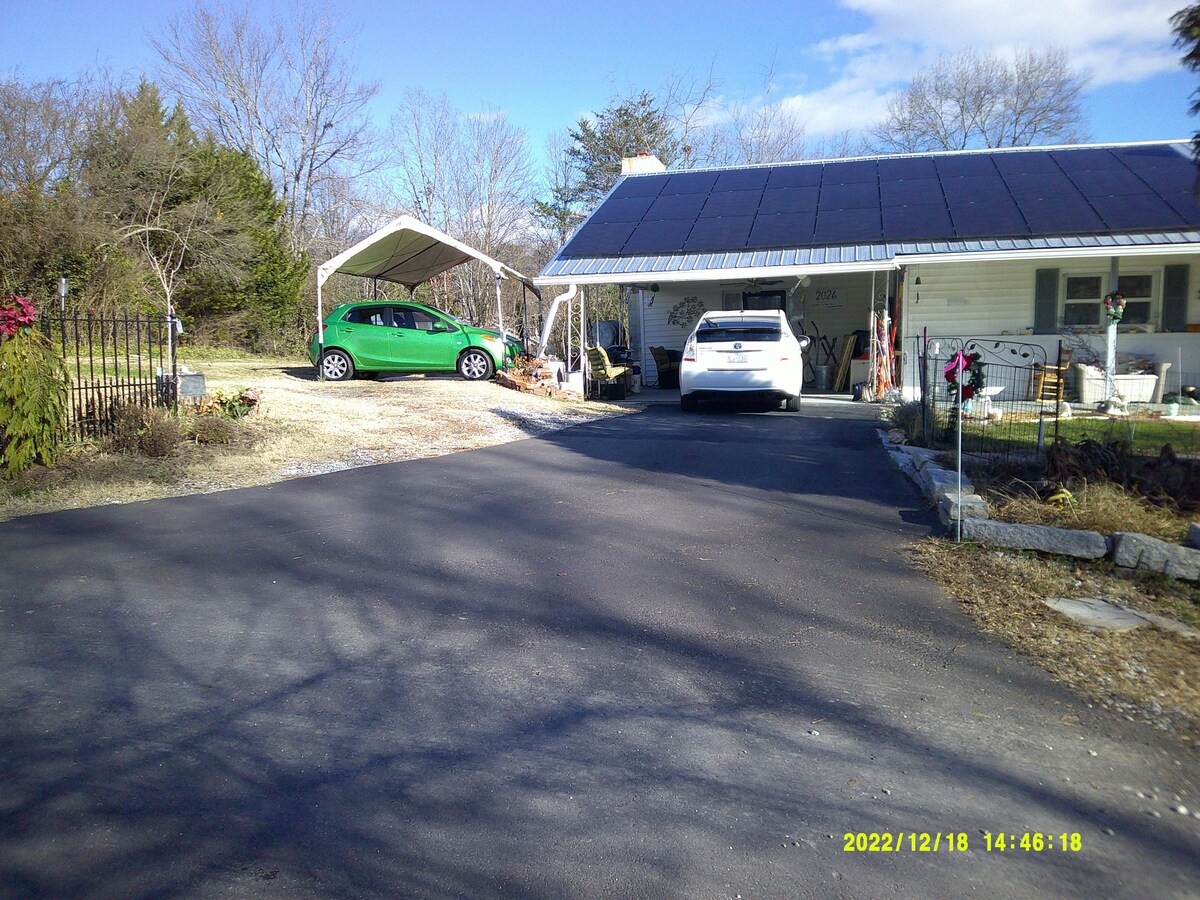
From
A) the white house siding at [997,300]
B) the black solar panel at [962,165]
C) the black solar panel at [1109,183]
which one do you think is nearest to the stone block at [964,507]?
the white house siding at [997,300]

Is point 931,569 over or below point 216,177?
below

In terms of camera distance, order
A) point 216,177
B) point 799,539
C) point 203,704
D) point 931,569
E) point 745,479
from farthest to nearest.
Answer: point 216,177, point 745,479, point 799,539, point 931,569, point 203,704

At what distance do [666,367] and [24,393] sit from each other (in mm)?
14631

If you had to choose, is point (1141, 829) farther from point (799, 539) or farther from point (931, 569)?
point (799, 539)

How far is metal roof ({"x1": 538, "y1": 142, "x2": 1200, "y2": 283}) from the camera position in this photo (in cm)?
1539

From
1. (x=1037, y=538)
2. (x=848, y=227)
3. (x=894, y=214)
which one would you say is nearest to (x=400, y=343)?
(x=848, y=227)

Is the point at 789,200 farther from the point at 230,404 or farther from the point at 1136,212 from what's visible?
the point at 230,404

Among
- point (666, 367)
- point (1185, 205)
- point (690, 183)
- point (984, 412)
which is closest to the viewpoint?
point (984, 412)

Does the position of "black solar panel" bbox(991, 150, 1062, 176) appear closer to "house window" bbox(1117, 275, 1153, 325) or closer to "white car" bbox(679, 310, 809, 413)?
"house window" bbox(1117, 275, 1153, 325)

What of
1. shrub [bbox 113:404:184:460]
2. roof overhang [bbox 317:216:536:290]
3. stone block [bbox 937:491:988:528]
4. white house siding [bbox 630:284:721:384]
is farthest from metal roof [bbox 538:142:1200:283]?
stone block [bbox 937:491:988:528]

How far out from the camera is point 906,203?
17.9 m

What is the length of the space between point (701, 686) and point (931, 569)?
8.33 ft

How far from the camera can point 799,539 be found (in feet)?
21.7

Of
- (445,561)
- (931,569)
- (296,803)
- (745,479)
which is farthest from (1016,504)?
(296,803)
